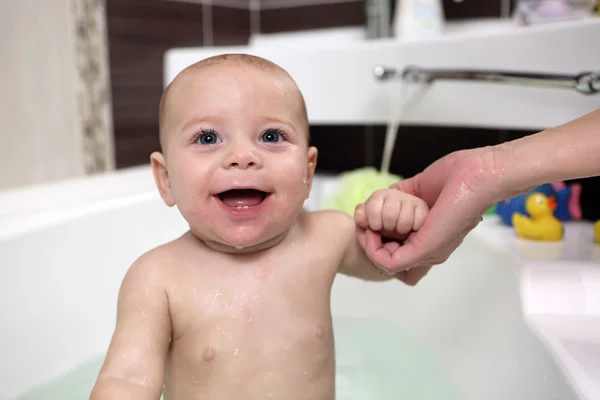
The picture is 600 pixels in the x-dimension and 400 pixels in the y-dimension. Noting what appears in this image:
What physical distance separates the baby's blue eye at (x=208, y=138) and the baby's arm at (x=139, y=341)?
18cm

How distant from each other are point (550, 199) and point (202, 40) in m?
1.45

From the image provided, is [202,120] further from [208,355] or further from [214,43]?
[214,43]

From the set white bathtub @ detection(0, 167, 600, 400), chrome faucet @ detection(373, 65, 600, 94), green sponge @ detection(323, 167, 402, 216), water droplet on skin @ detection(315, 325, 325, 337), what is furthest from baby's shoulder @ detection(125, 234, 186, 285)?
green sponge @ detection(323, 167, 402, 216)

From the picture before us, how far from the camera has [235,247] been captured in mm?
812

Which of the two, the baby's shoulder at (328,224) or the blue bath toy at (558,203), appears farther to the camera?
the blue bath toy at (558,203)

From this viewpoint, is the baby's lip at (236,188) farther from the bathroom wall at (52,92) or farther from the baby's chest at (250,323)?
the bathroom wall at (52,92)

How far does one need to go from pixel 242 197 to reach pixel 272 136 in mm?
87

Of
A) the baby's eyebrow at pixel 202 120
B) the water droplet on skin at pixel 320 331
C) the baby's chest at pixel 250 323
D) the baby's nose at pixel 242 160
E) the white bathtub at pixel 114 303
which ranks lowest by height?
the white bathtub at pixel 114 303

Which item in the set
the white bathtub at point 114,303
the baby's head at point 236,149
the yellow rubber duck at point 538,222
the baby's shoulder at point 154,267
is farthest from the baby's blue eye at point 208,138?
the yellow rubber duck at point 538,222

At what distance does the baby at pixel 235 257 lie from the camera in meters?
0.74

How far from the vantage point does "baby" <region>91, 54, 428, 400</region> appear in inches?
29.2

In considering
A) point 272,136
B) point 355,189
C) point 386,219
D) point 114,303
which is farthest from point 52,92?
point 386,219

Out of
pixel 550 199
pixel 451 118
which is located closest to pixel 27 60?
pixel 451 118

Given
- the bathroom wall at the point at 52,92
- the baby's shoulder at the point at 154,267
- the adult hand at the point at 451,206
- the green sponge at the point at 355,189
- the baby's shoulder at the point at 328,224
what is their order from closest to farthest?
the adult hand at the point at 451,206 < the baby's shoulder at the point at 154,267 < the baby's shoulder at the point at 328,224 < the green sponge at the point at 355,189 < the bathroom wall at the point at 52,92
